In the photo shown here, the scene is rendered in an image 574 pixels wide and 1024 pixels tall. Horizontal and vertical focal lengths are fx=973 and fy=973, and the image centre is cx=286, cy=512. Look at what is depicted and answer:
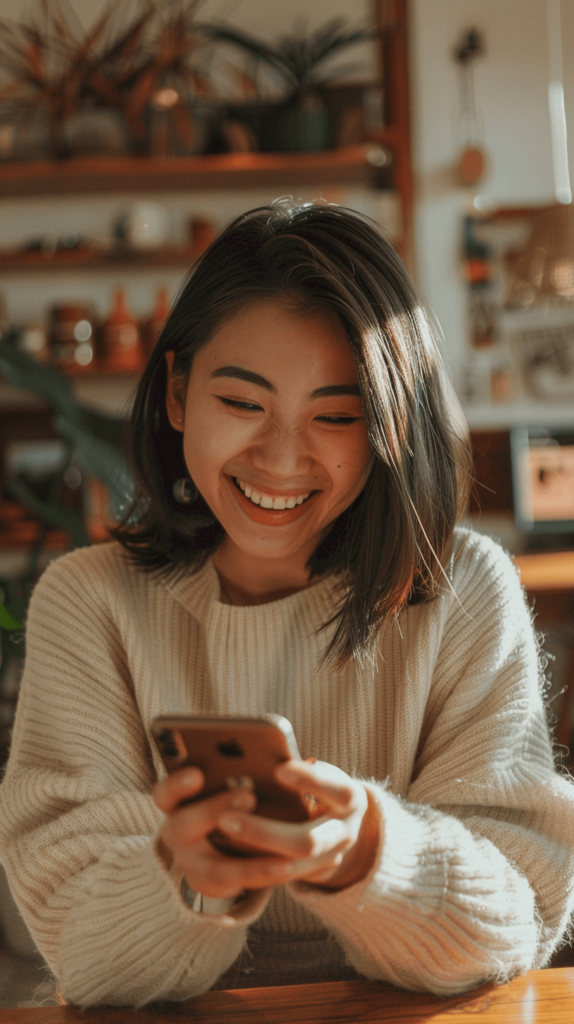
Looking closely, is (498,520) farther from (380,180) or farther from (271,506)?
(271,506)

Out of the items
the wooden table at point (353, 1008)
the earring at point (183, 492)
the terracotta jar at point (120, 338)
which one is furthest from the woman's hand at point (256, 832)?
the terracotta jar at point (120, 338)

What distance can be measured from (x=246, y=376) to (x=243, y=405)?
0.03 m

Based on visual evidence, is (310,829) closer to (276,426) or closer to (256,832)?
(256,832)

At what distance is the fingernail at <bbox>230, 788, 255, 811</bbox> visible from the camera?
651 mm

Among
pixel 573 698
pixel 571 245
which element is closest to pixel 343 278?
pixel 571 245

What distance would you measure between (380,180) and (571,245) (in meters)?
1.09

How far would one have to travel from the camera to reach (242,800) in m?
0.65

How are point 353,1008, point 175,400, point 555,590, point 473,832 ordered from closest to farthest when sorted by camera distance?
point 353,1008
point 473,832
point 175,400
point 555,590

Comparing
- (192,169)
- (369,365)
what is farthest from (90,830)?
(192,169)

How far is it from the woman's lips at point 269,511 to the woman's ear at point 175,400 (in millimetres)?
126

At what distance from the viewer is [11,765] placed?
99 centimetres

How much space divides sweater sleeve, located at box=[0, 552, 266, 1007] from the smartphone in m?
0.10

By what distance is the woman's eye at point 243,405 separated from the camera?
0.93 meters

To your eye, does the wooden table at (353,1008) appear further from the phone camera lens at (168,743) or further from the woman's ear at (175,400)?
the woman's ear at (175,400)
